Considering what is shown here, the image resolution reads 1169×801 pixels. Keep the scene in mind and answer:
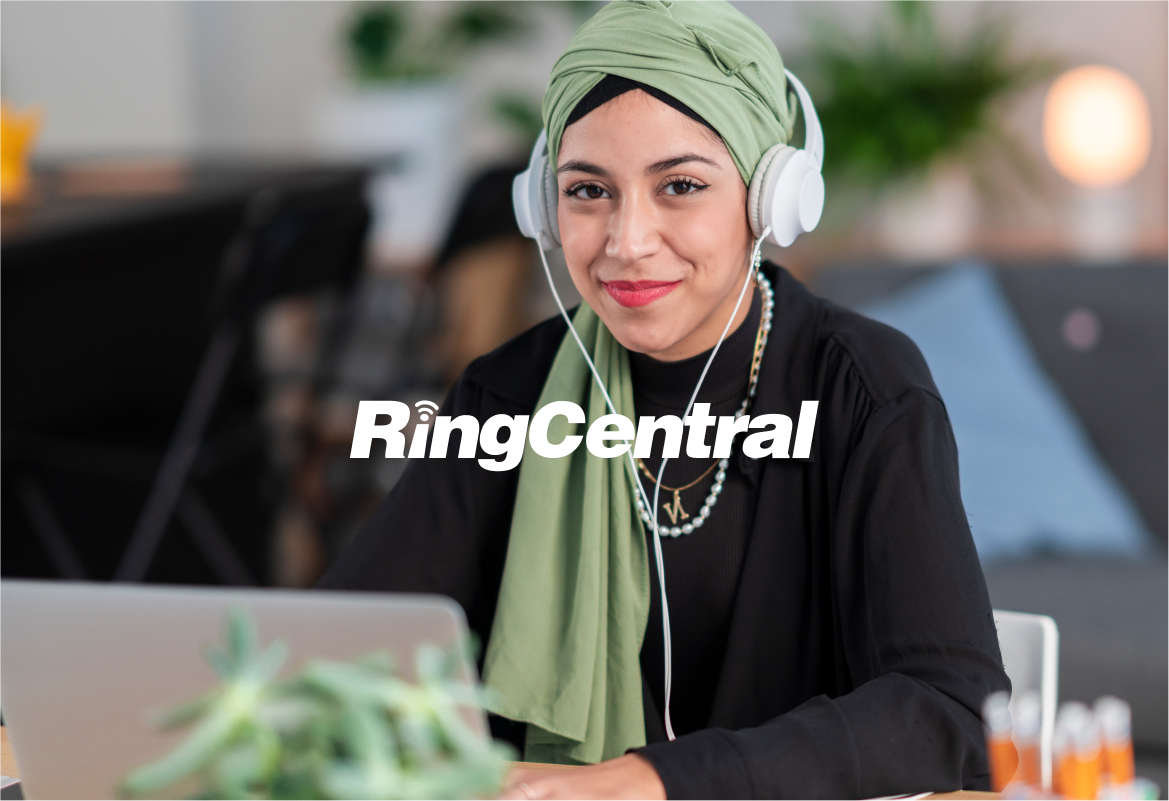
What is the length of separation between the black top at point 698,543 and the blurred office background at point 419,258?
22cm

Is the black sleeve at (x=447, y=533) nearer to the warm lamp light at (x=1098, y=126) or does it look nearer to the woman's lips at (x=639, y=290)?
the woman's lips at (x=639, y=290)

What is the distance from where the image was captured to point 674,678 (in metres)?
1.06

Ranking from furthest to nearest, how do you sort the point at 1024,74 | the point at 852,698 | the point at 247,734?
the point at 1024,74
the point at 852,698
the point at 247,734

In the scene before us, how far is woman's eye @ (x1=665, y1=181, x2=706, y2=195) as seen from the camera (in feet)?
3.06

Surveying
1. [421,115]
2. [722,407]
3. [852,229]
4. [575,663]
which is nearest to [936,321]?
[852,229]

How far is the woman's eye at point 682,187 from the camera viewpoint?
3.06 feet

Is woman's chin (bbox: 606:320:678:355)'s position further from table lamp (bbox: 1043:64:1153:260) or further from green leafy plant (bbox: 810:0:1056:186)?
table lamp (bbox: 1043:64:1153:260)

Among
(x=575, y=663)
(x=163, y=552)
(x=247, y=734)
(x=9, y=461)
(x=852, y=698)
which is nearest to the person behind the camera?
(x=247, y=734)

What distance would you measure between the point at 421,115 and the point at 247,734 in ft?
12.9

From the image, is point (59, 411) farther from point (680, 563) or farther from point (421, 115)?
point (421, 115)

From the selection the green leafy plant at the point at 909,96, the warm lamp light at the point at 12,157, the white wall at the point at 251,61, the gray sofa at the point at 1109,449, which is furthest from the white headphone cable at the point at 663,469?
the white wall at the point at 251,61

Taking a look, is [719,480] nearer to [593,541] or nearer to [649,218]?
[593,541]

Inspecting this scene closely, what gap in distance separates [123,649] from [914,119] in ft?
9.07

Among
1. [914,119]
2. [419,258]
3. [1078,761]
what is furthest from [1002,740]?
[419,258]
